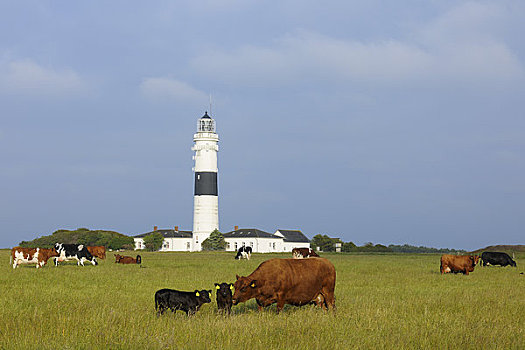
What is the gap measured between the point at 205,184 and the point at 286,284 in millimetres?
89229

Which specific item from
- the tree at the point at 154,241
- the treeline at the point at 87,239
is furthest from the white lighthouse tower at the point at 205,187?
the treeline at the point at 87,239

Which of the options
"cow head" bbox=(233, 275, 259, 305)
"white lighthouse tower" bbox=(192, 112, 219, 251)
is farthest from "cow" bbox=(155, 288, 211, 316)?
"white lighthouse tower" bbox=(192, 112, 219, 251)

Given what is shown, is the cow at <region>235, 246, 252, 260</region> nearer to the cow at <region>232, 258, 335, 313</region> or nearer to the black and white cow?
the black and white cow

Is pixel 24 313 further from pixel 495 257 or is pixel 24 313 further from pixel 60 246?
pixel 495 257

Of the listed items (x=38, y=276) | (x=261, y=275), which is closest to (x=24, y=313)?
(x=261, y=275)

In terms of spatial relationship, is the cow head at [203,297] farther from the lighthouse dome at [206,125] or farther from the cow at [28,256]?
the lighthouse dome at [206,125]

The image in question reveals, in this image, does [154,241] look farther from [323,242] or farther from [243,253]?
[243,253]

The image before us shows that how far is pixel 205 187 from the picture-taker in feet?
329

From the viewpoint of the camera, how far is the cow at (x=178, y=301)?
1209 cm

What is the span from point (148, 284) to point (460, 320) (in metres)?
11.9

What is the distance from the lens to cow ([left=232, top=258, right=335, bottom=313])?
11.7 meters

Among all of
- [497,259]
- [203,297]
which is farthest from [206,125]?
[203,297]

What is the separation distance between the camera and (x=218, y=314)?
11.6m

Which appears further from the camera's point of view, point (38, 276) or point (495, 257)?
point (495, 257)
